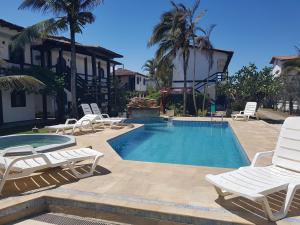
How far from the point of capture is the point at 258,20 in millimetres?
18359

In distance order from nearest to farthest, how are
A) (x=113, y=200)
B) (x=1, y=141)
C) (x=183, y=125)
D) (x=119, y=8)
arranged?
(x=113, y=200), (x=1, y=141), (x=119, y=8), (x=183, y=125)

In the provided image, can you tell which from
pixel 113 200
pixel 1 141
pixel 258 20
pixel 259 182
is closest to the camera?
pixel 259 182

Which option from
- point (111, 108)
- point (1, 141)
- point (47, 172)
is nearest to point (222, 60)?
point (111, 108)

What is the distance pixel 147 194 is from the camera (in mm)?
4285

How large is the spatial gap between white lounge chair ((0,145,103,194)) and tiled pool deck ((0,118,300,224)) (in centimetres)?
25

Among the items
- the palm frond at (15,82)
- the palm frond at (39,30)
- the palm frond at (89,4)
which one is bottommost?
the palm frond at (15,82)

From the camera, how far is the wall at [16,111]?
16203 mm

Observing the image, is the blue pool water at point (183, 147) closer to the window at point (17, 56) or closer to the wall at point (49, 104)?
the wall at point (49, 104)

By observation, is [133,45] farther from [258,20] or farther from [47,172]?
[47,172]

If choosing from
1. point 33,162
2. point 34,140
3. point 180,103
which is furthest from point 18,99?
point 33,162

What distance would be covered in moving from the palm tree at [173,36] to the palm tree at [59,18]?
6270 millimetres

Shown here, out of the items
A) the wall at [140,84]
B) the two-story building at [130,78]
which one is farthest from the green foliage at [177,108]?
the wall at [140,84]

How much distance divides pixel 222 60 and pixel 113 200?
2643 centimetres

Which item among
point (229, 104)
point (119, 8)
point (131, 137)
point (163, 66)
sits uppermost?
point (119, 8)
